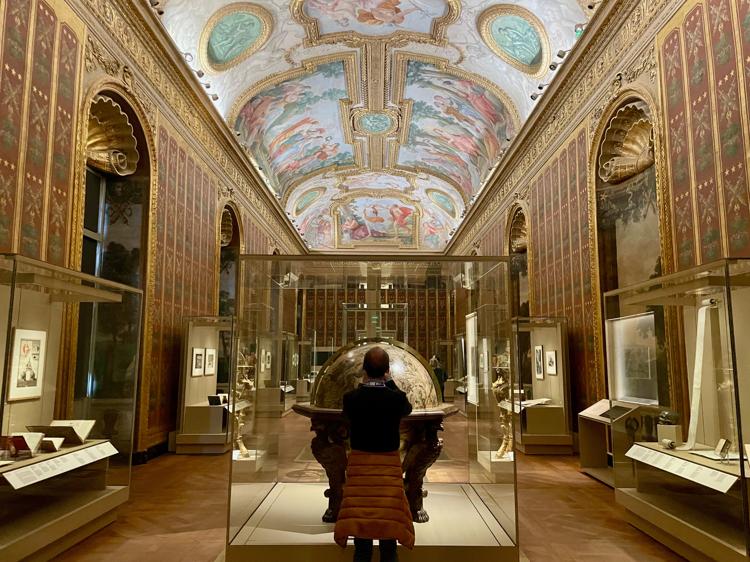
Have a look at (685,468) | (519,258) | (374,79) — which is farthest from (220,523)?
(374,79)

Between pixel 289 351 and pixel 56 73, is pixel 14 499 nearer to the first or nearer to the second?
pixel 289 351

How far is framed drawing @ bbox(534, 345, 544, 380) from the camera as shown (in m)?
11.1

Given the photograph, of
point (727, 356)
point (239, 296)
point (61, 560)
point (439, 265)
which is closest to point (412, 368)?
point (439, 265)

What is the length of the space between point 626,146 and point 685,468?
6.45m

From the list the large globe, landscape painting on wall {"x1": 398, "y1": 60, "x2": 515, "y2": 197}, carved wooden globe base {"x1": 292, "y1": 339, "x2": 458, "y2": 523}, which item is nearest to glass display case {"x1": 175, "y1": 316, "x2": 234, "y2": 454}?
the large globe

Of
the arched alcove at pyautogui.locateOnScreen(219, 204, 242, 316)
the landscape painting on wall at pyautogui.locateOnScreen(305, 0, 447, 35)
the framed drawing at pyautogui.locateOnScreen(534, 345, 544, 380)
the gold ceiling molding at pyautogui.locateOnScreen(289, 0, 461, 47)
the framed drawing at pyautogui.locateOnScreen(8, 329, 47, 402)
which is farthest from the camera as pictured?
the arched alcove at pyautogui.locateOnScreen(219, 204, 242, 316)

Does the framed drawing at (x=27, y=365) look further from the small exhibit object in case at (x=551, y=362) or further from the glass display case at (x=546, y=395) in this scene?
the small exhibit object in case at (x=551, y=362)

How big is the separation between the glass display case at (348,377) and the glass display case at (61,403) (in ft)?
4.53

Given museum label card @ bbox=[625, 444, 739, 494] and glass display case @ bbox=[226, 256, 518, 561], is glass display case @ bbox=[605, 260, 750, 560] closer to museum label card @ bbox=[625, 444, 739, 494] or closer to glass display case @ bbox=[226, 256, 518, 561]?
museum label card @ bbox=[625, 444, 739, 494]

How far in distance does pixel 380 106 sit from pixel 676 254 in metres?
12.7

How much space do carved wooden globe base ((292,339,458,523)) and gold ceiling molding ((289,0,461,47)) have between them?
10.3 metres

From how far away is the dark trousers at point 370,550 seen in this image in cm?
412

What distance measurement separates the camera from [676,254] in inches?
291

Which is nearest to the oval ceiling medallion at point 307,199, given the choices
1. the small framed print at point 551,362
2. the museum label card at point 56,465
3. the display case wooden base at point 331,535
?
the small framed print at point 551,362
